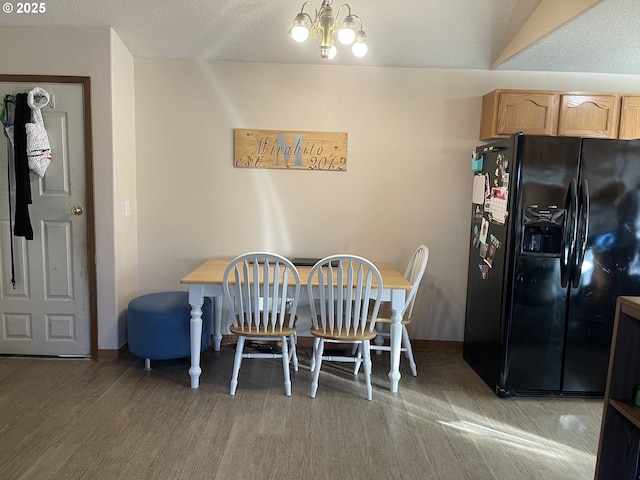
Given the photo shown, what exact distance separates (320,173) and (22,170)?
2.09 meters

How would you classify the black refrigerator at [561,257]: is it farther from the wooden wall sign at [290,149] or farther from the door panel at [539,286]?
the wooden wall sign at [290,149]

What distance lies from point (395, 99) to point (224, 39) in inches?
53.4

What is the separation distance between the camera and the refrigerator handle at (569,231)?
2676 millimetres

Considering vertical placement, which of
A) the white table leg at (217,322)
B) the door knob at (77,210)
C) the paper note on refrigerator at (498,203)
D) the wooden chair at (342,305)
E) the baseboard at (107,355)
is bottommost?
the baseboard at (107,355)

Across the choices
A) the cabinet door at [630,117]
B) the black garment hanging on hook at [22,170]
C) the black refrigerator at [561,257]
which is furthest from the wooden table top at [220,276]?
the cabinet door at [630,117]

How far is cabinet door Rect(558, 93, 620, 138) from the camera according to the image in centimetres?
325

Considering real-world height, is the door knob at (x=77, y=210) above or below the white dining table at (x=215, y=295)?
above

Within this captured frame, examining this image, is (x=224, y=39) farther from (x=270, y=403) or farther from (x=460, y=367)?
(x=460, y=367)

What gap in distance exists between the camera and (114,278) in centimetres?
329

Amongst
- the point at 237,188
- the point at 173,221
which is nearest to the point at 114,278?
the point at 173,221

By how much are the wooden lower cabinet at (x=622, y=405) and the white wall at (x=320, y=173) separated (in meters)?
2.06

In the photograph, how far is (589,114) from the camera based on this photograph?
3258mm

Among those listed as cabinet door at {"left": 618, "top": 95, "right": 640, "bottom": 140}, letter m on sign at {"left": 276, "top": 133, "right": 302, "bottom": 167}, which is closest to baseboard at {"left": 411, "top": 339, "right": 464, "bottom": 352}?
letter m on sign at {"left": 276, "top": 133, "right": 302, "bottom": 167}

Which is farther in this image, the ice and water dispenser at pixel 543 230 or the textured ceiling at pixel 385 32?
the textured ceiling at pixel 385 32
